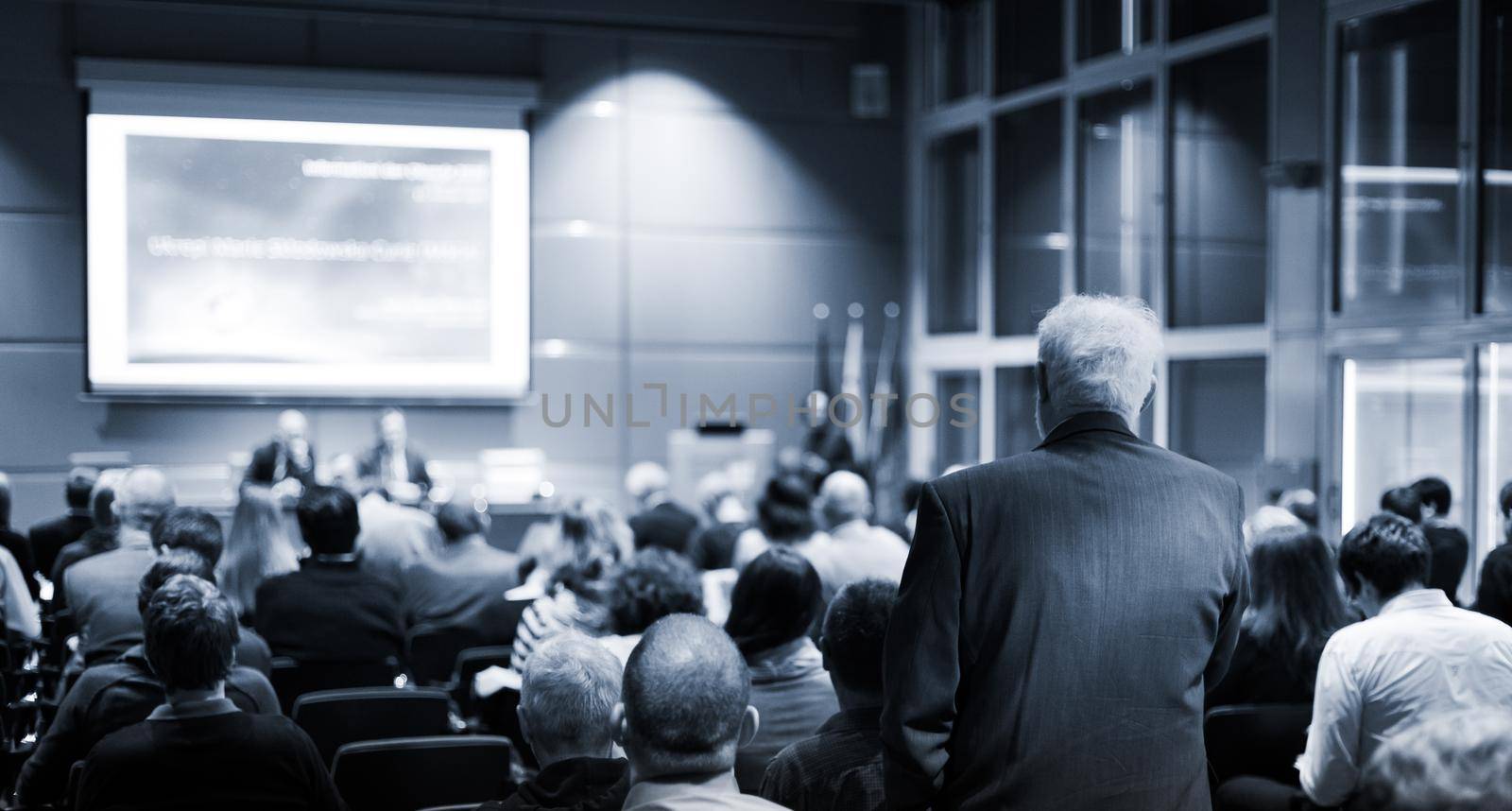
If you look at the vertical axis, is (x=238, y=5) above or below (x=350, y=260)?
above

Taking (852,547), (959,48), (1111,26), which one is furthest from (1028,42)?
(852,547)

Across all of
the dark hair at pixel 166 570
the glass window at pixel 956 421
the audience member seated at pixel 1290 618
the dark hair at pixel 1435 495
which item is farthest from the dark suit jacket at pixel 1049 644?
the glass window at pixel 956 421

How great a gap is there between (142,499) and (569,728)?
335 centimetres

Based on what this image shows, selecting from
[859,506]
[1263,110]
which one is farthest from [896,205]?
[859,506]

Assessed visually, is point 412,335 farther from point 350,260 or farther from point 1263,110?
point 1263,110

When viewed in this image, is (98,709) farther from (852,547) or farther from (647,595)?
(852,547)

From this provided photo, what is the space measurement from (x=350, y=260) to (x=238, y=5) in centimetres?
199

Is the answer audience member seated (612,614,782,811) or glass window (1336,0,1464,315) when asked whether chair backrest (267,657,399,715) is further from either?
glass window (1336,0,1464,315)

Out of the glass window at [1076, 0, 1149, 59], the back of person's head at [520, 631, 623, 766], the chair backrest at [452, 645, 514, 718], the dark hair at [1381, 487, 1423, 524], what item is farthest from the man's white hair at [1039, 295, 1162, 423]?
the glass window at [1076, 0, 1149, 59]

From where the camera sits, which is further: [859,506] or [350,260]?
[350,260]

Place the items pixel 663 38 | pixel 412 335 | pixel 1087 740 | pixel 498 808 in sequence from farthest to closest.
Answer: pixel 663 38, pixel 412 335, pixel 498 808, pixel 1087 740

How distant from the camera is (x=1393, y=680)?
2.83 m

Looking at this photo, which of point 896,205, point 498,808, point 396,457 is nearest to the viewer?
point 498,808

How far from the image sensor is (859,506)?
19.5 ft
